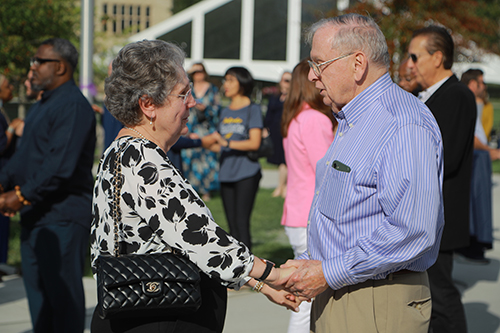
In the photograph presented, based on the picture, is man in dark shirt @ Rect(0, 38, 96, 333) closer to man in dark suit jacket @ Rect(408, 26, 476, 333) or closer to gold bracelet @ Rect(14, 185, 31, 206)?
gold bracelet @ Rect(14, 185, 31, 206)

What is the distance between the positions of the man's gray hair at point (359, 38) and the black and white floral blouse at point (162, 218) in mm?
897

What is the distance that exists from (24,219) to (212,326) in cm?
204

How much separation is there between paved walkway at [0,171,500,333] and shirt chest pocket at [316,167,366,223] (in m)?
2.63

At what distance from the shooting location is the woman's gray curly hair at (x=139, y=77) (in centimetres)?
219

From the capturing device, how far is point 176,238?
206 centimetres

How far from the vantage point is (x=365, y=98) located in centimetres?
230

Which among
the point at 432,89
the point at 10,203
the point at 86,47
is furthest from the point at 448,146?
the point at 86,47

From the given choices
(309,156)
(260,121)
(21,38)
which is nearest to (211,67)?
(21,38)

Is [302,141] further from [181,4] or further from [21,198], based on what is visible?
[181,4]

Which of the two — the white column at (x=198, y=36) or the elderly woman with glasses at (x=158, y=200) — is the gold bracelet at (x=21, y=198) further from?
the white column at (x=198, y=36)

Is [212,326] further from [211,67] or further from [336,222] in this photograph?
[211,67]

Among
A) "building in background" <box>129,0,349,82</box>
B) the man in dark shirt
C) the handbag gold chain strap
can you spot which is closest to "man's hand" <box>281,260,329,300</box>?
the handbag gold chain strap

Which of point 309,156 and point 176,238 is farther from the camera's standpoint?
point 309,156

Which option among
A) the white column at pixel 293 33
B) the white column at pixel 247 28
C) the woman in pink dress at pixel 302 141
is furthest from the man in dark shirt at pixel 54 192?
the white column at pixel 247 28
